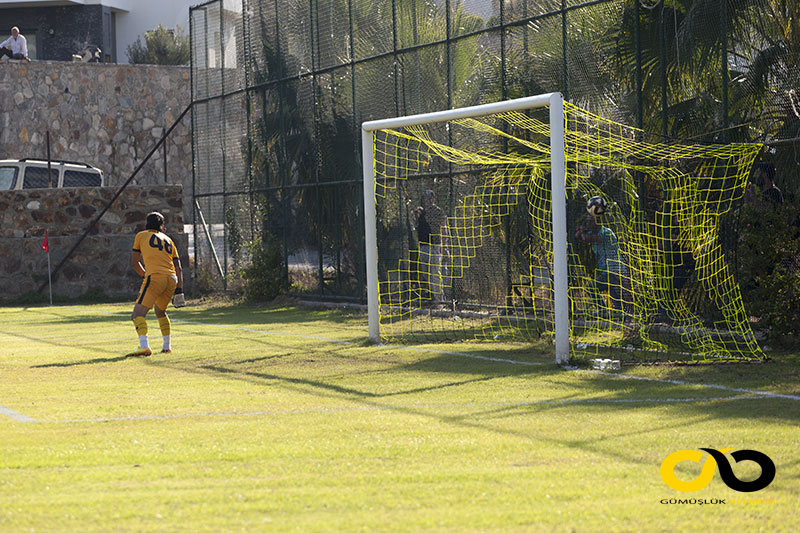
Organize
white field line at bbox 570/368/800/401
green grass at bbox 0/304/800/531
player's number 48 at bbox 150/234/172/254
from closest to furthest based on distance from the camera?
green grass at bbox 0/304/800/531 → white field line at bbox 570/368/800/401 → player's number 48 at bbox 150/234/172/254

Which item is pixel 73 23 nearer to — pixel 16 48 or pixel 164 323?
pixel 16 48

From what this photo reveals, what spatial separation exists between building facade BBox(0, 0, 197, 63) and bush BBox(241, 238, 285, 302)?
26.4 m

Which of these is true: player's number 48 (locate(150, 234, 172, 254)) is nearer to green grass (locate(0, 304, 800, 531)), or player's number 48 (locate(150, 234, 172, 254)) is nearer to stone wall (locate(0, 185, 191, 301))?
green grass (locate(0, 304, 800, 531))

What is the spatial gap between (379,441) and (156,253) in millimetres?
7083

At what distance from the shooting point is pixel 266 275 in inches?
883

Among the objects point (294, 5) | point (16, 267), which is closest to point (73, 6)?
point (16, 267)

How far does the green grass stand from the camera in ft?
17.7

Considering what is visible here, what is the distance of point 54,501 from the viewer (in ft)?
18.8

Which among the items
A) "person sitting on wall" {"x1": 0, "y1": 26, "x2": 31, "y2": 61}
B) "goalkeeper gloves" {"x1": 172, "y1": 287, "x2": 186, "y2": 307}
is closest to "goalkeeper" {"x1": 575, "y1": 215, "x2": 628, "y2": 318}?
"goalkeeper gloves" {"x1": 172, "y1": 287, "x2": 186, "y2": 307}

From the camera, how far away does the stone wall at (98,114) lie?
31766 mm

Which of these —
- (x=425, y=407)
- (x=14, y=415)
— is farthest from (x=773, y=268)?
(x=14, y=415)

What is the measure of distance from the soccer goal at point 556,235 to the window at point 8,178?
38.7 ft

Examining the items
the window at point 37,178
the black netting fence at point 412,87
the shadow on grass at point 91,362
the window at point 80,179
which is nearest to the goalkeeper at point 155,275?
the shadow on grass at point 91,362

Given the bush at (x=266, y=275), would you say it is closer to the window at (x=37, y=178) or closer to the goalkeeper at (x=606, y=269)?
the window at (x=37, y=178)
